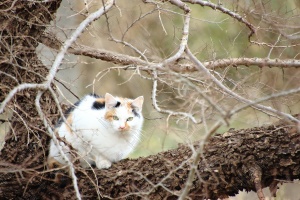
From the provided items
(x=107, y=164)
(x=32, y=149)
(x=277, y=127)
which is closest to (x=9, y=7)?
(x=32, y=149)

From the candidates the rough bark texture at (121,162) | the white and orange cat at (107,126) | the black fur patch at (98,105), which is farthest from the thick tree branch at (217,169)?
the black fur patch at (98,105)

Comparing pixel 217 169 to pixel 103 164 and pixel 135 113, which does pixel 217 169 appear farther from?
pixel 135 113

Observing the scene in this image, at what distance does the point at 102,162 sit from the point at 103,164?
2 centimetres

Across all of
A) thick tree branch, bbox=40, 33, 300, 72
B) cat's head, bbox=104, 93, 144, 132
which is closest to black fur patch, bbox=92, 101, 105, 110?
cat's head, bbox=104, 93, 144, 132

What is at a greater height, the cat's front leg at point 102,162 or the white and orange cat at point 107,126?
the white and orange cat at point 107,126

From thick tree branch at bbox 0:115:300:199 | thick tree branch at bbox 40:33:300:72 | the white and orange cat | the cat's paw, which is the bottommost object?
thick tree branch at bbox 0:115:300:199

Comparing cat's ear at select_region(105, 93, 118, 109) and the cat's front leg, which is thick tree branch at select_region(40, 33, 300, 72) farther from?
the cat's front leg

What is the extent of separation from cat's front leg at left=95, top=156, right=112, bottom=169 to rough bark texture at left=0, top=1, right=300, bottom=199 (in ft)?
0.29

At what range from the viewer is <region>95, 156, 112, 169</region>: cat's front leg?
4664mm

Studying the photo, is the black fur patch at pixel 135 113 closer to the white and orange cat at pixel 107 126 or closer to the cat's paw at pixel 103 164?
the white and orange cat at pixel 107 126

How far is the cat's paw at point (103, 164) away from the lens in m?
4.66

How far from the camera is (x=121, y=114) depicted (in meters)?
4.88

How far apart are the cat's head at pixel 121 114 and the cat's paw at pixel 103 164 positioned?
0.99 feet

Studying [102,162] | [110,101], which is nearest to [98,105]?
[110,101]
